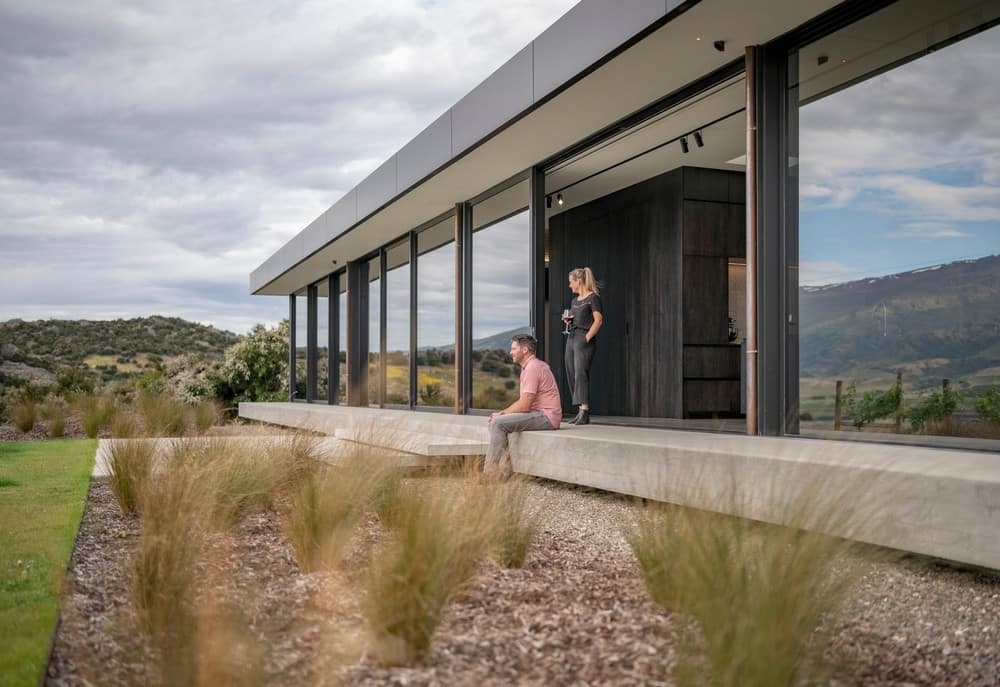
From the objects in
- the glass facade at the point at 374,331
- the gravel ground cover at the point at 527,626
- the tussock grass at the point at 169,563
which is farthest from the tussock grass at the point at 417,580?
the glass facade at the point at 374,331

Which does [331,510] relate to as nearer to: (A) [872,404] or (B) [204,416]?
(A) [872,404]

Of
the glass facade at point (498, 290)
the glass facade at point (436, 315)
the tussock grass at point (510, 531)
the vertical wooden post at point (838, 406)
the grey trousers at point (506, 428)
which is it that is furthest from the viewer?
the glass facade at point (436, 315)

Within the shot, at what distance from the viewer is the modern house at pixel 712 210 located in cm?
483

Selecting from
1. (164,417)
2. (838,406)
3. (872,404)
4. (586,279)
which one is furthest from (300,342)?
(872,404)

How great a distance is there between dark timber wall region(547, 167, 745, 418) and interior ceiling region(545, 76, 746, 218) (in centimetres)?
32

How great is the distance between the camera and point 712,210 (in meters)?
9.69

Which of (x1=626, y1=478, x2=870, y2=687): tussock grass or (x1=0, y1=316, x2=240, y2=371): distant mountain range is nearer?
(x1=626, y1=478, x2=870, y2=687): tussock grass

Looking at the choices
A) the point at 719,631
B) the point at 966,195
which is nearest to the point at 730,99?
the point at 966,195

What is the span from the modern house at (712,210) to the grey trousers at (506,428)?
0.43ft

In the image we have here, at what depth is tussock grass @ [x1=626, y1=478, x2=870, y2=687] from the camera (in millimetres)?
2074

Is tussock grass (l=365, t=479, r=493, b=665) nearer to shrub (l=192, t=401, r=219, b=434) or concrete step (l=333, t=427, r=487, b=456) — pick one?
concrete step (l=333, t=427, r=487, b=456)

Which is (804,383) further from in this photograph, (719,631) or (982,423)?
(719,631)

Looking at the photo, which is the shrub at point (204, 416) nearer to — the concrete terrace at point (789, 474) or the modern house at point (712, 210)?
the modern house at point (712, 210)

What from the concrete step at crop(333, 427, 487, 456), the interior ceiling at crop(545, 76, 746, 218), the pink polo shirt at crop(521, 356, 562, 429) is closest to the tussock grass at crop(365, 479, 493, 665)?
the concrete step at crop(333, 427, 487, 456)
